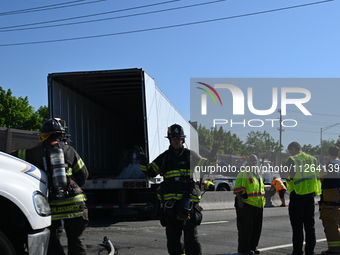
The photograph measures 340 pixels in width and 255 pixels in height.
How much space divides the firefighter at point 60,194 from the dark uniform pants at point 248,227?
3.04 metres

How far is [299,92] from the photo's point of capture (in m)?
14.3

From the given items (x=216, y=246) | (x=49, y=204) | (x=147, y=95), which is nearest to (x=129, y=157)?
(x=147, y=95)

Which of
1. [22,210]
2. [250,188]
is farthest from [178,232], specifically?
[22,210]

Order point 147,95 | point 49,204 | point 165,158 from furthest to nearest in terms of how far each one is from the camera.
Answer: point 147,95
point 165,158
point 49,204

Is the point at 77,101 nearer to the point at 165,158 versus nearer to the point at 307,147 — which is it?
the point at 307,147

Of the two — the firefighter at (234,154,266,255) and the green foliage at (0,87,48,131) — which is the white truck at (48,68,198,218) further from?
the green foliage at (0,87,48,131)

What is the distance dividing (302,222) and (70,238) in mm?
3716

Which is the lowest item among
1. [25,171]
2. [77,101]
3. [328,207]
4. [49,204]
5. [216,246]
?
[216,246]

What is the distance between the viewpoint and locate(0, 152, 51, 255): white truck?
4.66 m

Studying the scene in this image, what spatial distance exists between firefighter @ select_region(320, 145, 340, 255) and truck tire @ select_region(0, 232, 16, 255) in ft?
16.3

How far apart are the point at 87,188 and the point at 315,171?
701cm

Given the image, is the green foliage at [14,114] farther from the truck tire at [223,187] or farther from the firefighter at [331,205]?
the firefighter at [331,205]

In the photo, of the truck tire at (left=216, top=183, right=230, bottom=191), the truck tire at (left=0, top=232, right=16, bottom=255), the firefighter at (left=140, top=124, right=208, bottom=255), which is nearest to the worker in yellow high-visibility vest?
the firefighter at (left=140, top=124, right=208, bottom=255)

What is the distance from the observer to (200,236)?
10398mm
